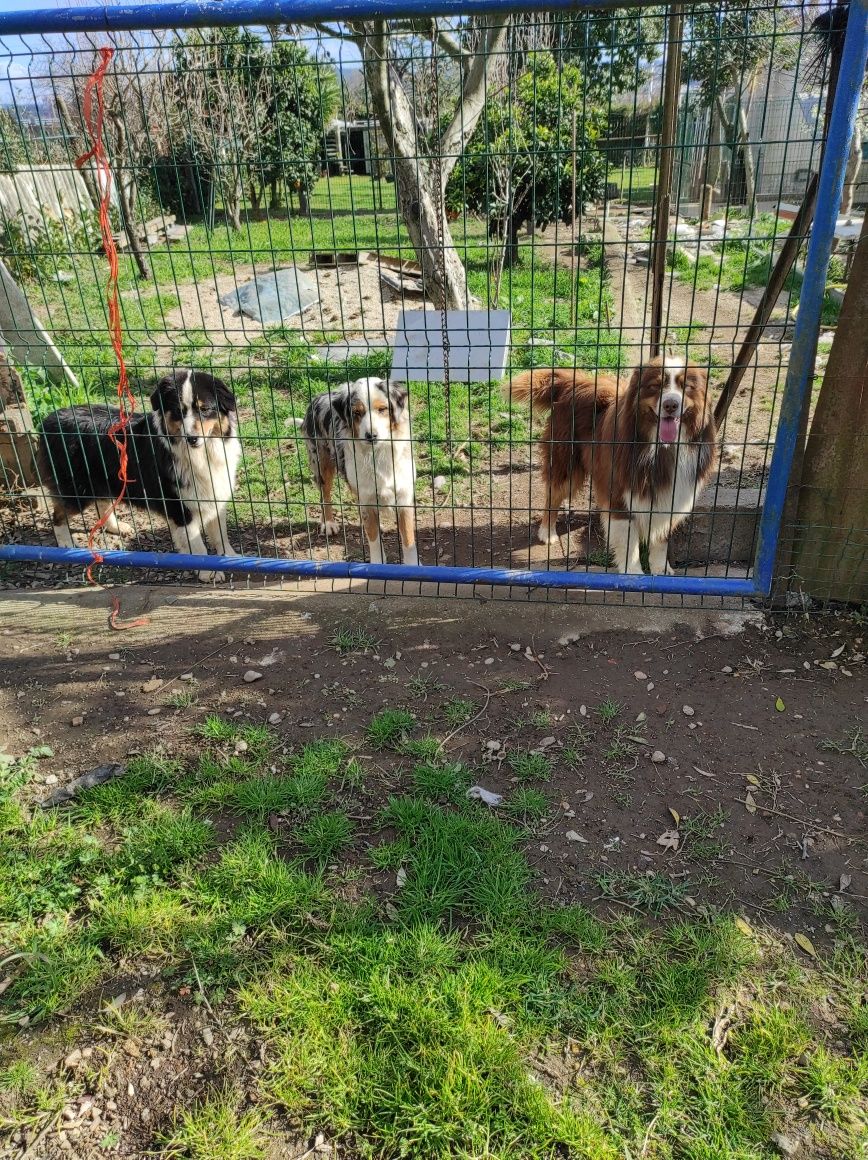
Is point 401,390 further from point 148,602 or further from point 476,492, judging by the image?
point 148,602

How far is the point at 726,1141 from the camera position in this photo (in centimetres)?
191

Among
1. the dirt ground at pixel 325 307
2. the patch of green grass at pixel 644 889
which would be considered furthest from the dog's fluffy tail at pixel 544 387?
the dirt ground at pixel 325 307

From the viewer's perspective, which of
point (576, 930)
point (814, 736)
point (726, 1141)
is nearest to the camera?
point (726, 1141)

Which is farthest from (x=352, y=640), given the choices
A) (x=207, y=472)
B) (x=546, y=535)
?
(x=546, y=535)

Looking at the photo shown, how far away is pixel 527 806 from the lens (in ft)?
9.57

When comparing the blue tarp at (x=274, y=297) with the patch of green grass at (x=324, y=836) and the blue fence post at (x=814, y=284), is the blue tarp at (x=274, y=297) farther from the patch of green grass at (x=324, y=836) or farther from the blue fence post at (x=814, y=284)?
the patch of green grass at (x=324, y=836)

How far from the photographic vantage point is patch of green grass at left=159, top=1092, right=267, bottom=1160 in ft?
6.34

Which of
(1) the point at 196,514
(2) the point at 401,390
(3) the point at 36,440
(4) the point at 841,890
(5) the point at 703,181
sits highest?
(5) the point at 703,181

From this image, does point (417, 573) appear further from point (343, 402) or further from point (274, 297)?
point (274, 297)

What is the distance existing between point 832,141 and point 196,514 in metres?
3.64

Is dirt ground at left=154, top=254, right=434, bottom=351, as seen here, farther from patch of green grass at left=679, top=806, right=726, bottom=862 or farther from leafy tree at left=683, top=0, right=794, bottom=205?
patch of green grass at left=679, top=806, right=726, bottom=862

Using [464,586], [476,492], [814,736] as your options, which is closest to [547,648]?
[464,586]

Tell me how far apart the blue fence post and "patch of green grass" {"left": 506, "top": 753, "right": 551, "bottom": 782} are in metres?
1.39

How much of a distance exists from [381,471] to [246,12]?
7.22ft
